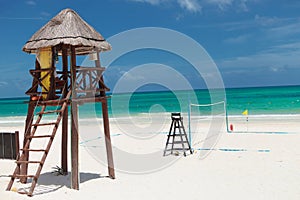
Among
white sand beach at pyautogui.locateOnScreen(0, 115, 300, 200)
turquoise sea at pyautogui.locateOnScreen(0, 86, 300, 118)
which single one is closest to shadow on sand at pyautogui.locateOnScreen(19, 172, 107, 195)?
white sand beach at pyautogui.locateOnScreen(0, 115, 300, 200)

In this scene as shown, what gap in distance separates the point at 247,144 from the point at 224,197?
6030 millimetres

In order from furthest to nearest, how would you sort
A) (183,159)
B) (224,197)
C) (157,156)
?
(157,156), (183,159), (224,197)

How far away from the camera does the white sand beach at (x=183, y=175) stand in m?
6.25

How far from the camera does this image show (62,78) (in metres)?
7.50

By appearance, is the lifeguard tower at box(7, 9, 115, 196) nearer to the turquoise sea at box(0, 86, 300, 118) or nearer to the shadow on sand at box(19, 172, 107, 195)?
the shadow on sand at box(19, 172, 107, 195)

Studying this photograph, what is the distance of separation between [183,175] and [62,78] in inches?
134

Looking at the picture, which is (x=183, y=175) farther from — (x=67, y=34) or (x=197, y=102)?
(x=197, y=102)

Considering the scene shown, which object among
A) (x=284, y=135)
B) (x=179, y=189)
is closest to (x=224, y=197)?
(x=179, y=189)

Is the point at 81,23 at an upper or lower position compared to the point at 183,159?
upper

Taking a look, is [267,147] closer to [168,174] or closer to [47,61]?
[168,174]

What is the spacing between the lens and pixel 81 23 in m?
7.01

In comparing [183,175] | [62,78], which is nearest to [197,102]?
[183,175]

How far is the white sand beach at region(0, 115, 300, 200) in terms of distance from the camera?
20.5 feet

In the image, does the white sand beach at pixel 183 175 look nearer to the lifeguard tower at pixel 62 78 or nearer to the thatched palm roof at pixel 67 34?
the lifeguard tower at pixel 62 78
